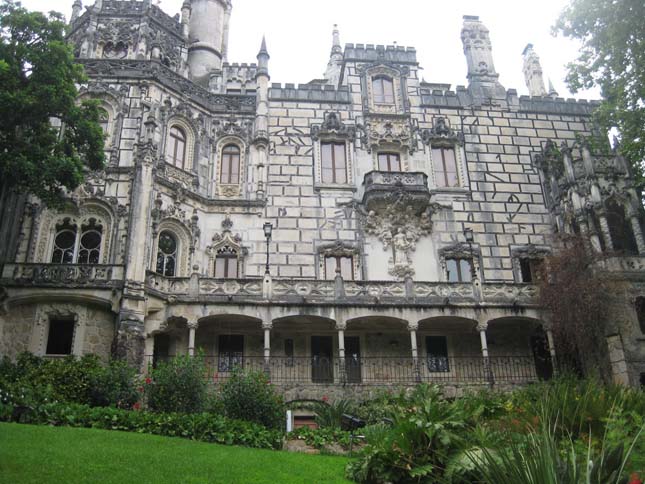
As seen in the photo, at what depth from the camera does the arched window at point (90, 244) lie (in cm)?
2461

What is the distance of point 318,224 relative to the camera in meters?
28.0

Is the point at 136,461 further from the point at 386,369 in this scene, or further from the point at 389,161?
the point at 389,161

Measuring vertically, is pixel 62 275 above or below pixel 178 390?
above

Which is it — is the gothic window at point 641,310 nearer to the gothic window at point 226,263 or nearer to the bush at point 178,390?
the gothic window at point 226,263

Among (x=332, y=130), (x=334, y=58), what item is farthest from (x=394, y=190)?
(x=334, y=58)

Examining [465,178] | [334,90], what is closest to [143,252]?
[334,90]

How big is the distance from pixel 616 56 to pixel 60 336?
24083mm

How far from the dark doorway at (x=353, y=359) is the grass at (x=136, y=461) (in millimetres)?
11299

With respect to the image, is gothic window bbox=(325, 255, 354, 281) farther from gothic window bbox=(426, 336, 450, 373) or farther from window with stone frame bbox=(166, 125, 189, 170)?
window with stone frame bbox=(166, 125, 189, 170)

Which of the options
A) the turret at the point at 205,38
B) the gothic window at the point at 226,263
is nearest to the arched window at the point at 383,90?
the turret at the point at 205,38

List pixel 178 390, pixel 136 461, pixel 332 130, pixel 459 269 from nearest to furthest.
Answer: pixel 136 461
pixel 178 390
pixel 459 269
pixel 332 130

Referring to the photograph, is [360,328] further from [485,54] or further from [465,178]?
[485,54]

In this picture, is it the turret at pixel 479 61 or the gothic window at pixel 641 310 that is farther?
the turret at pixel 479 61

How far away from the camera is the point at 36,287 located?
21750 mm
